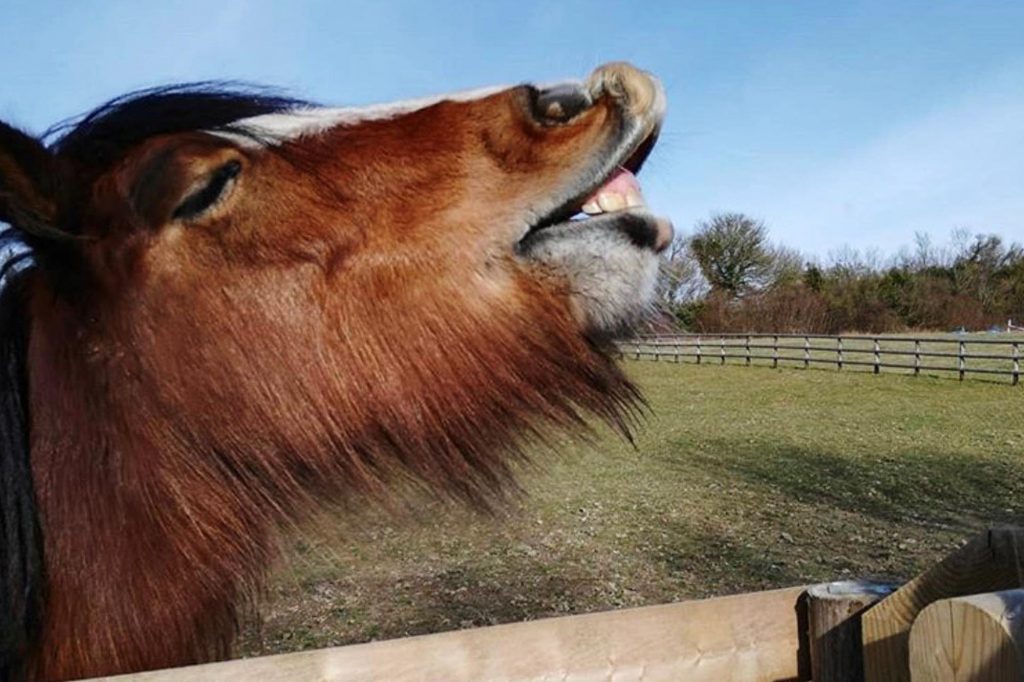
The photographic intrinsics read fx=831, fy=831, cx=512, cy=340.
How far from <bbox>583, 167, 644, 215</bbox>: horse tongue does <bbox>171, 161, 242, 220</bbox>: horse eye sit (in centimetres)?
76

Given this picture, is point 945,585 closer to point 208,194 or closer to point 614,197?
point 614,197

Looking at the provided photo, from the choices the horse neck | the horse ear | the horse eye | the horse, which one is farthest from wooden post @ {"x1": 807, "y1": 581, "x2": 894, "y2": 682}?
the horse ear

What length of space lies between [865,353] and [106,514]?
3017 centimetres

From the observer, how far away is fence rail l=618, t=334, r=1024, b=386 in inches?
889

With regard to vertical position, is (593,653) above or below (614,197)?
below

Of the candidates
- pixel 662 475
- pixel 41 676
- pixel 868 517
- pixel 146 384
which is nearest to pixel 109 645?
pixel 41 676

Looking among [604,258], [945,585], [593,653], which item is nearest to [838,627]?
[945,585]

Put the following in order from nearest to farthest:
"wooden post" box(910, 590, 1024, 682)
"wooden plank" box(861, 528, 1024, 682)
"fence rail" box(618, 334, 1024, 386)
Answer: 1. "wooden post" box(910, 590, 1024, 682)
2. "wooden plank" box(861, 528, 1024, 682)
3. "fence rail" box(618, 334, 1024, 386)

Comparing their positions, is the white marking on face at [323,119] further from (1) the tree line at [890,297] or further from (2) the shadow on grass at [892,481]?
(1) the tree line at [890,297]

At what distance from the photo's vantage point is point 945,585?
5.20 ft

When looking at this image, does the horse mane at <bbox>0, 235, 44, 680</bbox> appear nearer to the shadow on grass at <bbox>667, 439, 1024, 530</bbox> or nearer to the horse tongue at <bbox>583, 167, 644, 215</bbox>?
the horse tongue at <bbox>583, 167, 644, 215</bbox>

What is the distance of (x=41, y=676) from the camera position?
1.77 m

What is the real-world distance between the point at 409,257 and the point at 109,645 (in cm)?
103

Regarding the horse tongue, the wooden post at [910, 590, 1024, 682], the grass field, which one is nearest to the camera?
the wooden post at [910, 590, 1024, 682]
